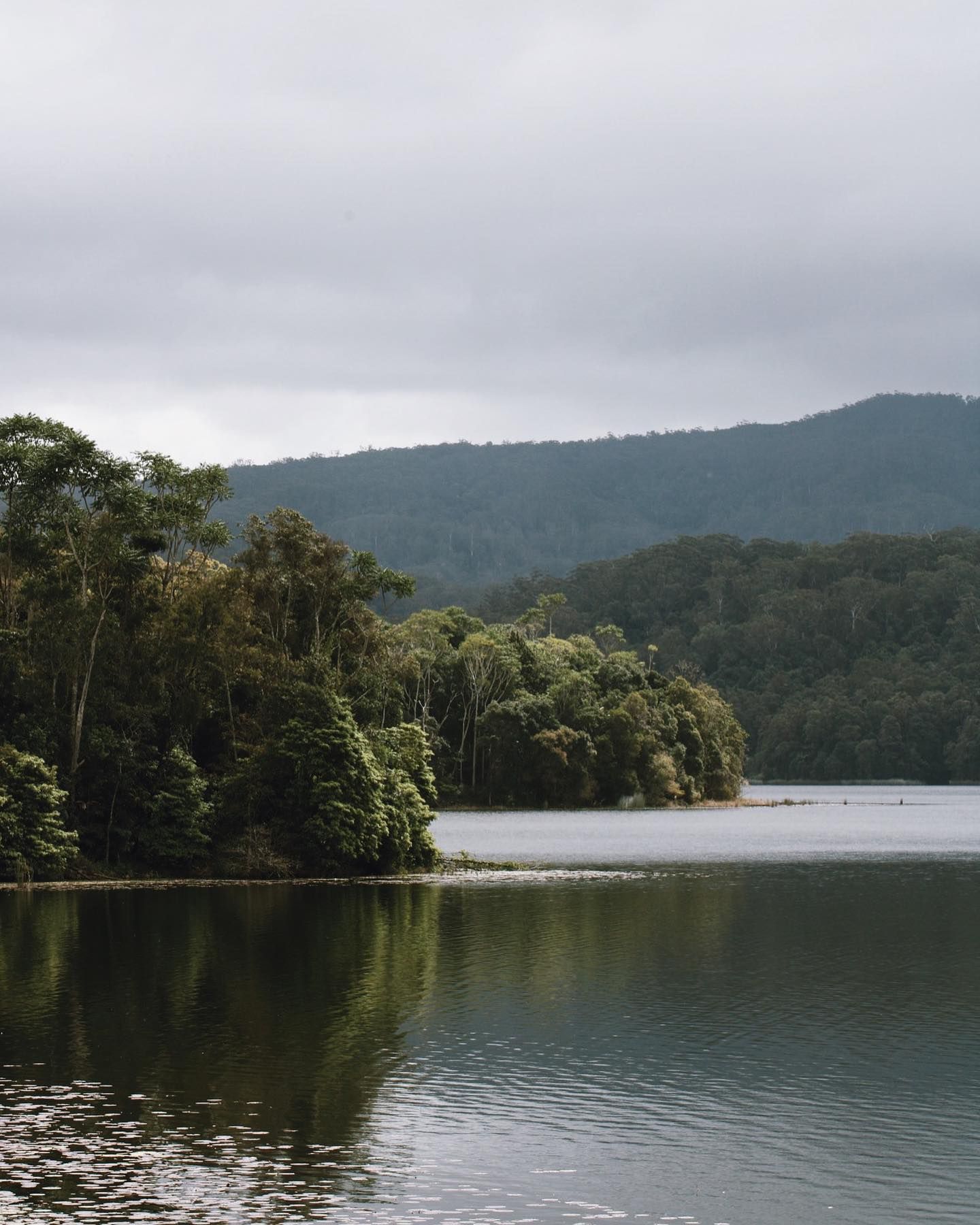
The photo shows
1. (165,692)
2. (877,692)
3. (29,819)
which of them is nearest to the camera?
(29,819)

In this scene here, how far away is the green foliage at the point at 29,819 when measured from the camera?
41062 mm

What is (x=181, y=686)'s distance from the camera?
1841 inches

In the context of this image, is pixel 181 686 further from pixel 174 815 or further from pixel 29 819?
pixel 29 819

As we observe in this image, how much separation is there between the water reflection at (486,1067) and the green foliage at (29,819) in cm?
611

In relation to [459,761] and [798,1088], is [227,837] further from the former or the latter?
[459,761]

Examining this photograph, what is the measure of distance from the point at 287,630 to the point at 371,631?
3329mm

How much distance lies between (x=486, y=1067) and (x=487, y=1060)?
50 cm

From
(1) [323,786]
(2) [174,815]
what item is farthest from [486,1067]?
(2) [174,815]

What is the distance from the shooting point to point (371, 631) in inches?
2066

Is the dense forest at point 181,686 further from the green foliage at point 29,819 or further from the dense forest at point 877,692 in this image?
the dense forest at point 877,692

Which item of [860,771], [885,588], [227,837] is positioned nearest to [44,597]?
[227,837]

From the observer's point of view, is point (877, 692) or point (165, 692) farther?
point (877, 692)

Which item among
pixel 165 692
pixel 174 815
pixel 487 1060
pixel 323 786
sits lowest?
pixel 487 1060

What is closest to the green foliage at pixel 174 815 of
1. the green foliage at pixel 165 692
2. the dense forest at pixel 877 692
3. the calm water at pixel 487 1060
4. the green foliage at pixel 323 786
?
the green foliage at pixel 165 692
